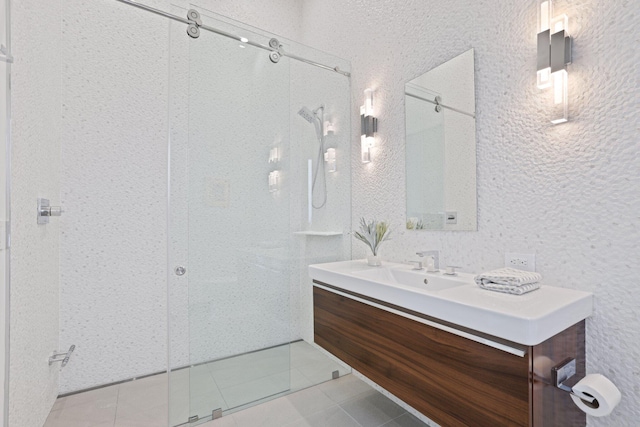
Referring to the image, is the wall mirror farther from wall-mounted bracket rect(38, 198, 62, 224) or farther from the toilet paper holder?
wall-mounted bracket rect(38, 198, 62, 224)

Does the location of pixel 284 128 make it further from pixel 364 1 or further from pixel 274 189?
pixel 364 1

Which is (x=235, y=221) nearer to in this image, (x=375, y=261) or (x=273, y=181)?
(x=273, y=181)

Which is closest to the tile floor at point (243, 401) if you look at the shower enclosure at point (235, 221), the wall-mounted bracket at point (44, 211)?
the shower enclosure at point (235, 221)

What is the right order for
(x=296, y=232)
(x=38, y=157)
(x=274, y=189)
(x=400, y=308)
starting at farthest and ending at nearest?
(x=296, y=232) < (x=274, y=189) < (x=38, y=157) < (x=400, y=308)

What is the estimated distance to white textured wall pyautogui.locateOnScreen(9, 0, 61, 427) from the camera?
1.38m

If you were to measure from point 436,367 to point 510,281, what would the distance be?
42 centimetres

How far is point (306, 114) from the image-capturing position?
7.88 feet

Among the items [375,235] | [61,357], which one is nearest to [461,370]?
[375,235]

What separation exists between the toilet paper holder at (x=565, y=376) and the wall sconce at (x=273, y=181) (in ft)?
5.46

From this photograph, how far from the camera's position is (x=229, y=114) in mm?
1979

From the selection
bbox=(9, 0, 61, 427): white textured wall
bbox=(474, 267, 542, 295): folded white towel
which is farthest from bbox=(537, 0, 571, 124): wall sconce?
bbox=(9, 0, 61, 427): white textured wall

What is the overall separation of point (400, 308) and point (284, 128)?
145 cm

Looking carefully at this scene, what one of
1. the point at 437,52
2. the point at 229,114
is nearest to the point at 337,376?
the point at 229,114

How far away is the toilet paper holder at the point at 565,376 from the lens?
0.97 metres
